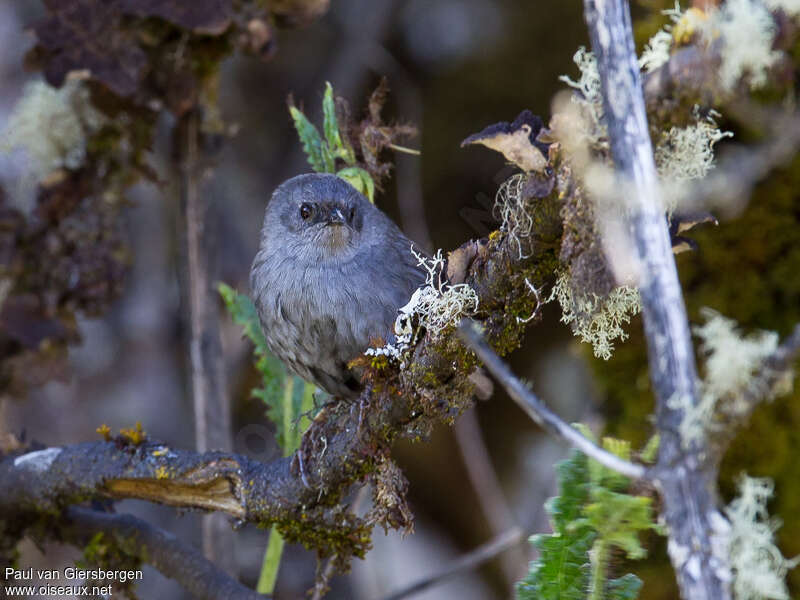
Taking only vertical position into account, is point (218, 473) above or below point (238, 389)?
below

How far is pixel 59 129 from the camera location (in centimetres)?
359

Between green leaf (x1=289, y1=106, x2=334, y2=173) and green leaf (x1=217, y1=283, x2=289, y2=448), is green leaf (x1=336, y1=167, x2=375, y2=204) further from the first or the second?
green leaf (x1=217, y1=283, x2=289, y2=448)

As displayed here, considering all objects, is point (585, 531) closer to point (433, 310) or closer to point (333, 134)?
A: point (433, 310)

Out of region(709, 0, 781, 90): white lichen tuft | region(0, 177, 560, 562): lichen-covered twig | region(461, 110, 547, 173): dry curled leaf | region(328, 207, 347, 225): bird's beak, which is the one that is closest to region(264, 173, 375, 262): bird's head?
region(328, 207, 347, 225): bird's beak

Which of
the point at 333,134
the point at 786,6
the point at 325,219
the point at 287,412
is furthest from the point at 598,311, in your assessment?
the point at 287,412

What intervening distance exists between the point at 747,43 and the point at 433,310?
2.64 ft

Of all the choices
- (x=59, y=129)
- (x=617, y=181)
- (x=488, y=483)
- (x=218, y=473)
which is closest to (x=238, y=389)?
(x=488, y=483)

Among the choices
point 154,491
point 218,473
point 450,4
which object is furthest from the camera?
point 450,4

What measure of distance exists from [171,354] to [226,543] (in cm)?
A: 185

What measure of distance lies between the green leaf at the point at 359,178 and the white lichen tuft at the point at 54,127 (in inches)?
50.3

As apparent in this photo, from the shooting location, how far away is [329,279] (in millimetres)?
2928

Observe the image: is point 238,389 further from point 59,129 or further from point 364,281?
point 364,281

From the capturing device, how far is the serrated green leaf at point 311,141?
9.14 feet

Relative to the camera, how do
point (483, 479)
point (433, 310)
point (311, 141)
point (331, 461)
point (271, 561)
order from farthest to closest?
point (483, 479) → point (271, 561) → point (311, 141) → point (331, 461) → point (433, 310)
